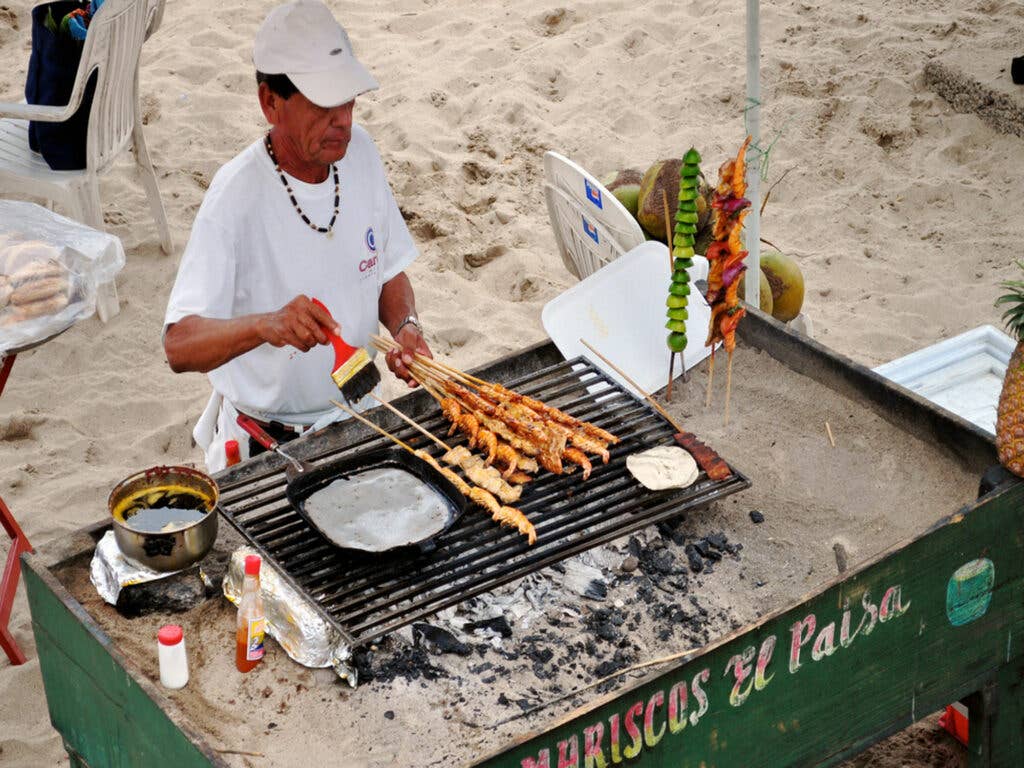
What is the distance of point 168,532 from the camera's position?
308cm

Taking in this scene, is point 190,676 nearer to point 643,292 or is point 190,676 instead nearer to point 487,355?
point 643,292

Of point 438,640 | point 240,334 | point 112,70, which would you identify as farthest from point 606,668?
point 112,70

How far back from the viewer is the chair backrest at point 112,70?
609 centimetres

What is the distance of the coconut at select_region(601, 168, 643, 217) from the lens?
504cm

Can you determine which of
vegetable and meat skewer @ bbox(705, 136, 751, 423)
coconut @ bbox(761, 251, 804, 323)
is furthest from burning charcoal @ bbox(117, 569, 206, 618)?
Result: coconut @ bbox(761, 251, 804, 323)

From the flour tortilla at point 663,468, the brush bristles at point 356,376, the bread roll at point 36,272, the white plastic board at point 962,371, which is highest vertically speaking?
the brush bristles at point 356,376

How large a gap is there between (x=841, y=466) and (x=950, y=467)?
305mm

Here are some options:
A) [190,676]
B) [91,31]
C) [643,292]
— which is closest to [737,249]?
[643,292]

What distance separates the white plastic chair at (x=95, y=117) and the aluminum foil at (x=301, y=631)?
3802mm

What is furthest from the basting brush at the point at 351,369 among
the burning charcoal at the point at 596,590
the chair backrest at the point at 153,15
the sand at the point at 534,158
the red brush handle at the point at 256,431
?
the chair backrest at the point at 153,15

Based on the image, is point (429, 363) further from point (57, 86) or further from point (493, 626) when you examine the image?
point (57, 86)

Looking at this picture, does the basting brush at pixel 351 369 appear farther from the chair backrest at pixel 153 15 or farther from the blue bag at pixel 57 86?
the chair backrest at pixel 153 15

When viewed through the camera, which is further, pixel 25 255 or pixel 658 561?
pixel 25 255

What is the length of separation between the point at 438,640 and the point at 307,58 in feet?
5.06
